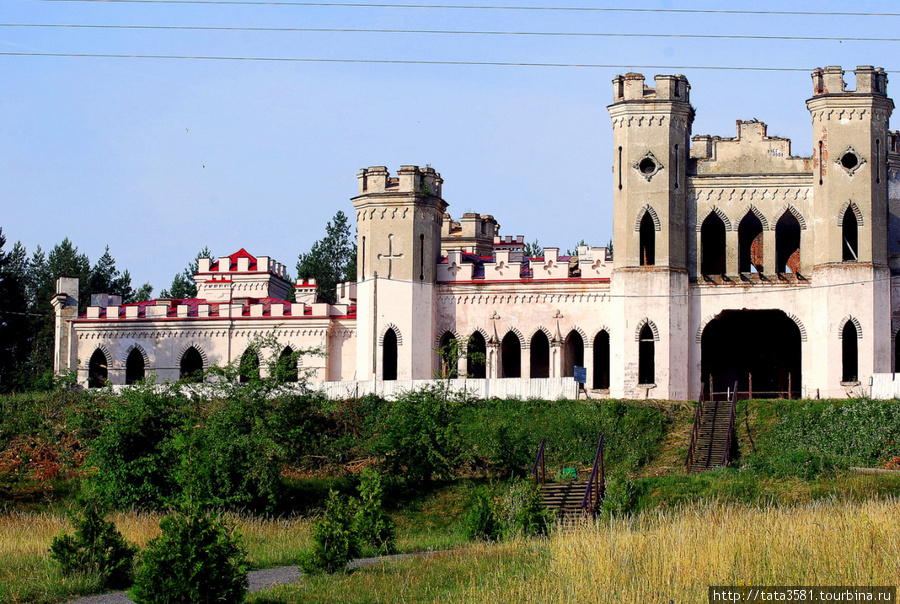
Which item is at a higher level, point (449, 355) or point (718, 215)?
point (718, 215)

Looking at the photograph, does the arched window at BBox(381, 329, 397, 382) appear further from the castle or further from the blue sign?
the blue sign

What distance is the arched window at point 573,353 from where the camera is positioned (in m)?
50.2

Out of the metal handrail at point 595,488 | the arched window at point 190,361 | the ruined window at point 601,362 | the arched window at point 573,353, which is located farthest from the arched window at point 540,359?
the metal handrail at point 595,488

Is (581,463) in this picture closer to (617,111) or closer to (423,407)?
(423,407)

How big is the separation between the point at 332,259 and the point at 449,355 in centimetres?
4280

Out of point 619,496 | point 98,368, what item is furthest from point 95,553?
point 98,368

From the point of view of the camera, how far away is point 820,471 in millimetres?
32875

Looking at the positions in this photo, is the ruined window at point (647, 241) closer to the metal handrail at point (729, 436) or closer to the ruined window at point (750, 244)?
the ruined window at point (750, 244)

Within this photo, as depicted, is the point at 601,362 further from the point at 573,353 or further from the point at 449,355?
the point at 449,355

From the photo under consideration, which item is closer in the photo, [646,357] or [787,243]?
[646,357]

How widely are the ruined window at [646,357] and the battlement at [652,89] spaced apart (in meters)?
8.32

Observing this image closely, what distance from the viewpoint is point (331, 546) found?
906 inches

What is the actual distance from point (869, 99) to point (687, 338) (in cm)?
1054

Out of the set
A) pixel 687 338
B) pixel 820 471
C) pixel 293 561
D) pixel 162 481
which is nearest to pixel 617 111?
pixel 687 338
